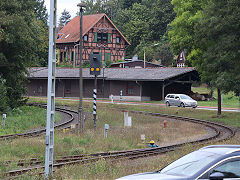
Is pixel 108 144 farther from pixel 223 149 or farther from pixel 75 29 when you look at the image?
pixel 75 29

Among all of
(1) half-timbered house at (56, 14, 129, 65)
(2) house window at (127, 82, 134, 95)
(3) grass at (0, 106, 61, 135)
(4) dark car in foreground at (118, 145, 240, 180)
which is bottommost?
(3) grass at (0, 106, 61, 135)

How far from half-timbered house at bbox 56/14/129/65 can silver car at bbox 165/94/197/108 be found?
102 feet

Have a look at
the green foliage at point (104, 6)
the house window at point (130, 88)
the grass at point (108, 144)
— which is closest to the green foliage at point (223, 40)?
the grass at point (108, 144)

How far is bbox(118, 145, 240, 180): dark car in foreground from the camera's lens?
6977mm

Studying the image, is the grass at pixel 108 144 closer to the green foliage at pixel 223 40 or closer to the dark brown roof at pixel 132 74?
the green foliage at pixel 223 40

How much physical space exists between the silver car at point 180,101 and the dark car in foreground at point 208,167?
116 feet

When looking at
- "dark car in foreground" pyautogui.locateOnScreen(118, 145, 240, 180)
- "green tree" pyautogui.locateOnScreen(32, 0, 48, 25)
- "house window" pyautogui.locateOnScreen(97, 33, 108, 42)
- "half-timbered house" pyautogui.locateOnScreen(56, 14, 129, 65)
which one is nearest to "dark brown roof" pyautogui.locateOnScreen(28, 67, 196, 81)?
"half-timbered house" pyautogui.locateOnScreen(56, 14, 129, 65)

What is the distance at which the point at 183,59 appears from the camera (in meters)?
82.3

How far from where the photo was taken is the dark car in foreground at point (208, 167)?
698 centimetres

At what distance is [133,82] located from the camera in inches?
2185

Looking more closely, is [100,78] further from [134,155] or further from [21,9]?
[134,155]

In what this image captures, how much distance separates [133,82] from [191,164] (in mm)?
48071

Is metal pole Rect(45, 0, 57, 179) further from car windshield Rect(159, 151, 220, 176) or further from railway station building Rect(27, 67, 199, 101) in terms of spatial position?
railway station building Rect(27, 67, 199, 101)

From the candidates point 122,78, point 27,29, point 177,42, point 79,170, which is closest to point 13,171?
point 79,170
